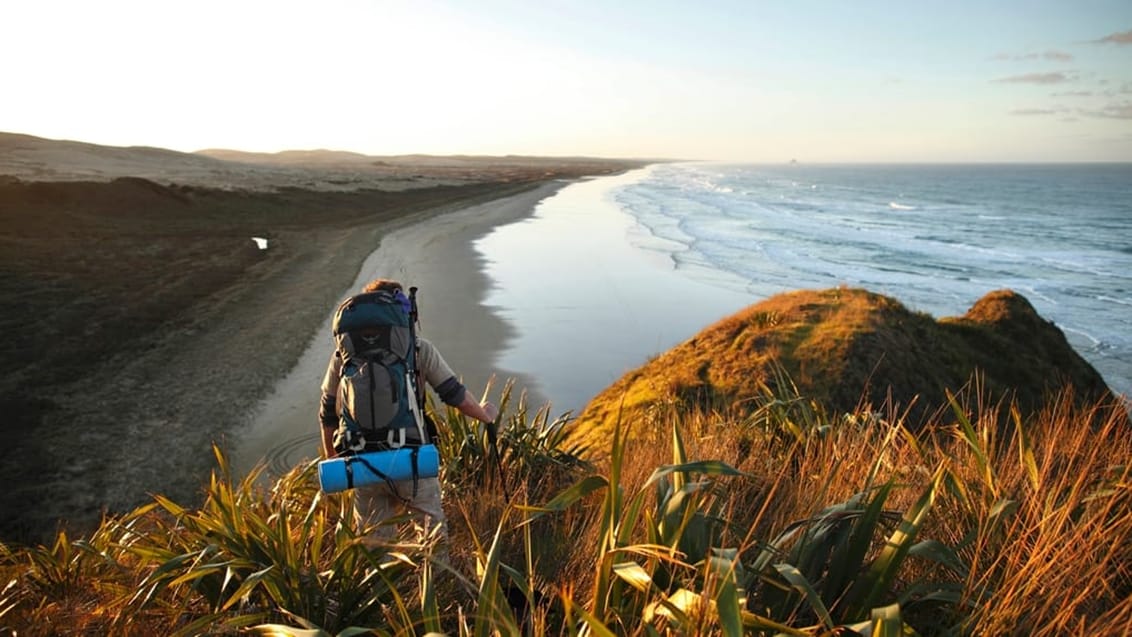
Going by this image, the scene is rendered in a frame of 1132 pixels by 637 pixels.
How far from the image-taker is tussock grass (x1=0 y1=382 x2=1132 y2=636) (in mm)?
1901

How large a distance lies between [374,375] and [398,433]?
317 millimetres

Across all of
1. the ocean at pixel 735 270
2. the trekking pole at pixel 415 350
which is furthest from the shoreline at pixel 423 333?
the trekking pole at pixel 415 350

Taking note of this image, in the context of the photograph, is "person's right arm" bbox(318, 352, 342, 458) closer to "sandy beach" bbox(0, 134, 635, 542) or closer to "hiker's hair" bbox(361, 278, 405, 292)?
"hiker's hair" bbox(361, 278, 405, 292)

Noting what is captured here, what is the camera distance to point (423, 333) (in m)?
13.9

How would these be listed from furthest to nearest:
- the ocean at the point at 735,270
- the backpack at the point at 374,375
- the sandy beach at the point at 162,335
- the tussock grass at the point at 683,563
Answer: the ocean at the point at 735,270 < the sandy beach at the point at 162,335 < the backpack at the point at 374,375 < the tussock grass at the point at 683,563

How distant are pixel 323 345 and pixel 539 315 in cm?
524

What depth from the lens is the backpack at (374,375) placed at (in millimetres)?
3139

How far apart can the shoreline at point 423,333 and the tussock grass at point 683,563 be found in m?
1.99

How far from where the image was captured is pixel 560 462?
4.63 metres

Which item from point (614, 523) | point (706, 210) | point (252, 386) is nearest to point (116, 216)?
point (252, 386)

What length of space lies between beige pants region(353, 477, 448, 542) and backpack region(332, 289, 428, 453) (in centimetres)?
27

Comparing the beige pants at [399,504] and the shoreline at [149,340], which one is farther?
the shoreline at [149,340]

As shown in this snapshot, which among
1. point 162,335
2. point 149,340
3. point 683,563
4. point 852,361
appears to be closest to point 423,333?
point 162,335

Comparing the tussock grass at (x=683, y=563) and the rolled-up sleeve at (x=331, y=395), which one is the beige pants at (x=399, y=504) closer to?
the tussock grass at (x=683, y=563)
